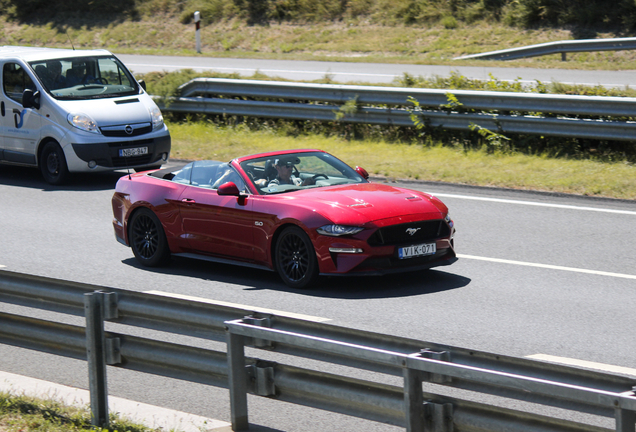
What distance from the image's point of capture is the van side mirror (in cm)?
1549

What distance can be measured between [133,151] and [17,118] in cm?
232

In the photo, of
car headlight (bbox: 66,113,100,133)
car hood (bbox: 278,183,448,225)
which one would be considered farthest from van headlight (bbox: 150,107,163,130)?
car hood (bbox: 278,183,448,225)

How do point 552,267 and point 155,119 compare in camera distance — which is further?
point 155,119

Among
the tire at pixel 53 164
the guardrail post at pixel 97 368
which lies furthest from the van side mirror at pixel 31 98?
the guardrail post at pixel 97 368

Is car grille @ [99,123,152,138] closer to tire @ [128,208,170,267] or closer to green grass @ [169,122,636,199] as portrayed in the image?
green grass @ [169,122,636,199]

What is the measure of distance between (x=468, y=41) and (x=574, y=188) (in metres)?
20.6

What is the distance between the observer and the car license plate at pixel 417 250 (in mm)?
8609

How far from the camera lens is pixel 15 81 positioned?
628 inches

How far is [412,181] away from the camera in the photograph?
14.3m

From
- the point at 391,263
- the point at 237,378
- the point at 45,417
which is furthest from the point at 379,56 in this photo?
the point at 237,378

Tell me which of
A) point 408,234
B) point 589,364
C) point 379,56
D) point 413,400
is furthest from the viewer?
point 379,56

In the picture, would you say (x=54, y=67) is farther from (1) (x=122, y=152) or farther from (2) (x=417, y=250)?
(2) (x=417, y=250)

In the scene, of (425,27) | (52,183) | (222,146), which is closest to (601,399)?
(52,183)

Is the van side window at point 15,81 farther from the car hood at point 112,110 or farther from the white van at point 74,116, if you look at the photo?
the car hood at point 112,110
